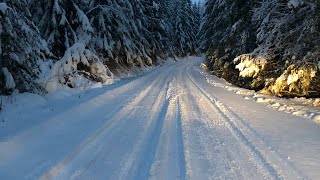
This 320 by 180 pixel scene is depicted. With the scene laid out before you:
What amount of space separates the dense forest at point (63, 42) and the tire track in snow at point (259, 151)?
5.82 m

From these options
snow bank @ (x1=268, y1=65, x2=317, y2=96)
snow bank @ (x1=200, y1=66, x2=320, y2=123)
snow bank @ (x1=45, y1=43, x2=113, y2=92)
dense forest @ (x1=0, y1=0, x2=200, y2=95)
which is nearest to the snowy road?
snow bank @ (x1=200, y1=66, x2=320, y2=123)

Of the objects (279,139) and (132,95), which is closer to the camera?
(279,139)

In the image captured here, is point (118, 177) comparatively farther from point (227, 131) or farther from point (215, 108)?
point (215, 108)

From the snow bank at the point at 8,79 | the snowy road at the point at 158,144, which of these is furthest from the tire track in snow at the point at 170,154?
the snow bank at the point at 8,79

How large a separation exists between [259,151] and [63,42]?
11.3 meters

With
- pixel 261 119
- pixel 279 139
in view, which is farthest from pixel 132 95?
pixel 279 139

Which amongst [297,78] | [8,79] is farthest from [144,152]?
[297,78]

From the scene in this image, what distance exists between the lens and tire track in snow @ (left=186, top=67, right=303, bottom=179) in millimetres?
4891

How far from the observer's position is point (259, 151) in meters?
5.86

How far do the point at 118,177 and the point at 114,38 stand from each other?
17.5m

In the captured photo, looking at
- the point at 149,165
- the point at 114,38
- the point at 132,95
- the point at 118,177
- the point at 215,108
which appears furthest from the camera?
the point at 114,38

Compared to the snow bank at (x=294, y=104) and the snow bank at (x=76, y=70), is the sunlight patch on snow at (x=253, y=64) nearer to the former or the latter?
the snow bank at (x=294, y=104)

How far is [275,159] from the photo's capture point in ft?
18.0

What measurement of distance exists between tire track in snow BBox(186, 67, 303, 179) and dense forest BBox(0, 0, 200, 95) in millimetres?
5821
